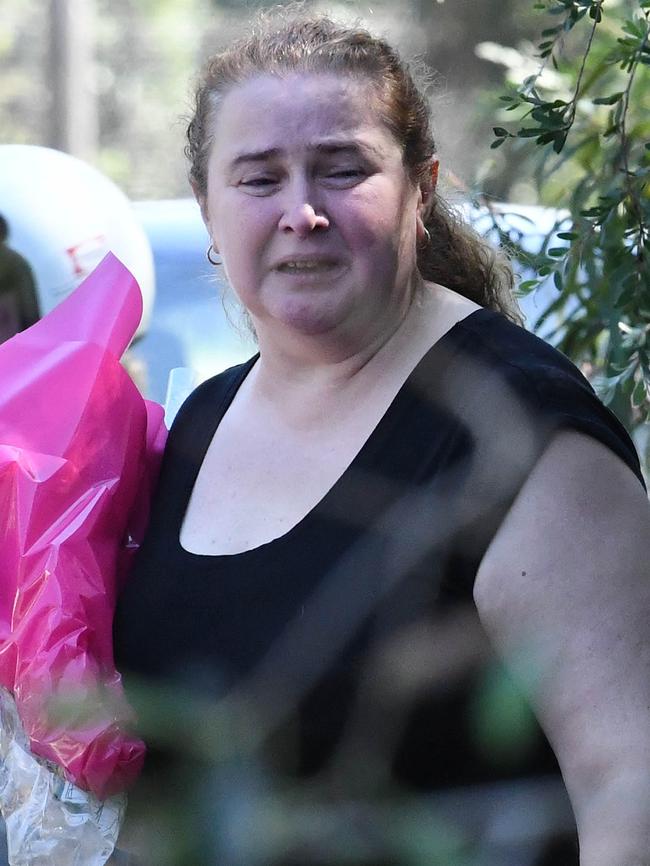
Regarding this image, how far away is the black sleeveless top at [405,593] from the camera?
1.30 metres

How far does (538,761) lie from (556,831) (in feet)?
0.22

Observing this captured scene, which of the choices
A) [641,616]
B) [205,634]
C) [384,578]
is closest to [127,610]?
[205,634]

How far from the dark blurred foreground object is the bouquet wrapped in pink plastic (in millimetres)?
1503

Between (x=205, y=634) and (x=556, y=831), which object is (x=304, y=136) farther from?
(x=556, y=831)

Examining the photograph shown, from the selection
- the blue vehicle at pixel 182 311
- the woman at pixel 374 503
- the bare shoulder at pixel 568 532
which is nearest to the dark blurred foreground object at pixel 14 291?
the blue vehicle at pixel 182 311

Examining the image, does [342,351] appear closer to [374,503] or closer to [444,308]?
[444,308]

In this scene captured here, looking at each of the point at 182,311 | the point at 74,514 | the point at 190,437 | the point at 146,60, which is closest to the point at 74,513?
the point at 74,514

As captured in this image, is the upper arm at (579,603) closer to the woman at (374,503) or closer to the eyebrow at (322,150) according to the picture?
the woman at (374,503)

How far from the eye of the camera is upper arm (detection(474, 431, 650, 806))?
1192 millimetres

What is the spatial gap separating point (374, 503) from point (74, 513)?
0.41m

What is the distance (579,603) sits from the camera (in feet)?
3.97

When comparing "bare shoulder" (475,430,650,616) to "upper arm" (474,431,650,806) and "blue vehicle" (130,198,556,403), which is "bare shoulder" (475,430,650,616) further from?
"blue vehicle" (130,198,556,403)

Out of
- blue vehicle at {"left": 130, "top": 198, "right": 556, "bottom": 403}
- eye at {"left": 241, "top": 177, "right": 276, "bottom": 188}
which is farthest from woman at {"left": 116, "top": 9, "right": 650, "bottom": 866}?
blue vehicle at {"left": 130, "top": 198, "right": 556, "bottom": 403}

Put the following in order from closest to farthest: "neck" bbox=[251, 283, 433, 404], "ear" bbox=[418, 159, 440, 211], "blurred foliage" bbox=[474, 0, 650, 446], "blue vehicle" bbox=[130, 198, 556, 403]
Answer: "neck" bbox=[251, 283, 433, 404]
"ear" bbox=[418, 159, 440, 211]
"blurred foliage" bbox=[474, 0, 650, 446]
"blue vehicle" bbox=[130, 198, 556, 403]
